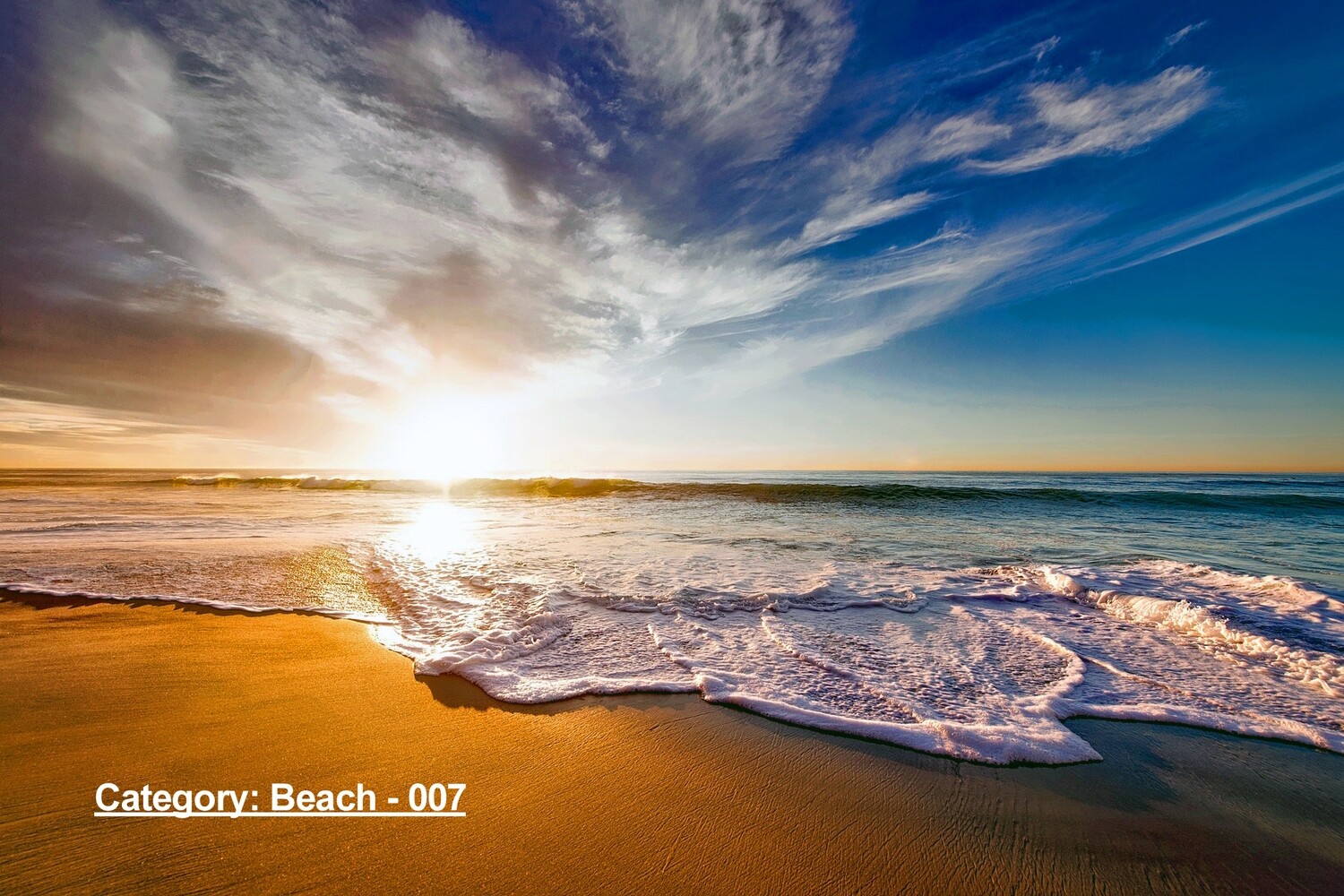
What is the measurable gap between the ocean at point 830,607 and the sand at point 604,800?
335 millimetres

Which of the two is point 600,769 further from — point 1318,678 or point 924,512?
point 924,512

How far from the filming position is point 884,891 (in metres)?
1.95

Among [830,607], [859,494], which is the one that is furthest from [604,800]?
[859,494]

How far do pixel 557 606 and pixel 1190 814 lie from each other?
4.96m

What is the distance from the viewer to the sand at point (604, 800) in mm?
2010

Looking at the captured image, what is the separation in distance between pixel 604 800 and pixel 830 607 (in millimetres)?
3983

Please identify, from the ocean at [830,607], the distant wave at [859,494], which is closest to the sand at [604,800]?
the ocean at [830,607]

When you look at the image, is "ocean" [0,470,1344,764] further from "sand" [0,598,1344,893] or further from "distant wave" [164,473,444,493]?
"distant wave" [164,473,444,493]

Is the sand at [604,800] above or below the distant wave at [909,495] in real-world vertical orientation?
below

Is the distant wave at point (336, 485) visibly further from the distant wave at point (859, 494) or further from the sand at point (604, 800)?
the sand at point (604, 800)

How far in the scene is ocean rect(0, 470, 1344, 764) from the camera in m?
3.57

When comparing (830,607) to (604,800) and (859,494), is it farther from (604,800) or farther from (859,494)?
(859,494)

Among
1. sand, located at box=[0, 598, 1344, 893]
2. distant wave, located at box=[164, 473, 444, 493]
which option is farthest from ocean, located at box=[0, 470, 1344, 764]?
distant wave, located at box=[164, 473, 444, 493]

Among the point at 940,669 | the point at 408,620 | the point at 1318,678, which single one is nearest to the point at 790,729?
the point at 940,669
